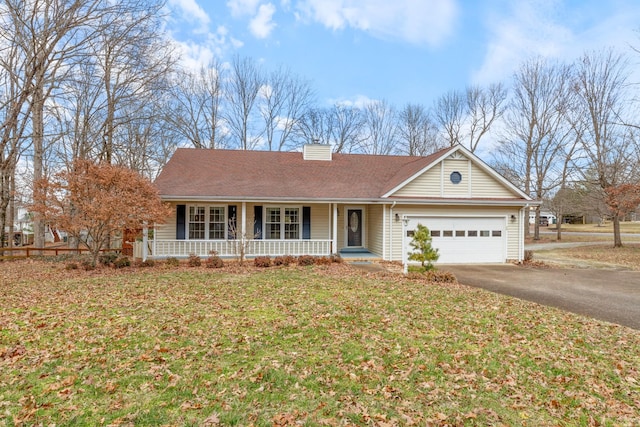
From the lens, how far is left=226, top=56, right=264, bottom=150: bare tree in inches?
1094

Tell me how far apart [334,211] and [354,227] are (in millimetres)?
2359

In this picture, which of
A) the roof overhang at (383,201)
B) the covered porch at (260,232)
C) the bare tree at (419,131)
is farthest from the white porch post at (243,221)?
the bare tree at (419,131)

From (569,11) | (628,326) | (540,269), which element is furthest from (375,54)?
(628,326)

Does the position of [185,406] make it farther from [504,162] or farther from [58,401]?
[504,162]

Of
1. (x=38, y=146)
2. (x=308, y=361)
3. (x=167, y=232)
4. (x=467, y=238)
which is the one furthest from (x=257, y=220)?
(x=38, y=146)

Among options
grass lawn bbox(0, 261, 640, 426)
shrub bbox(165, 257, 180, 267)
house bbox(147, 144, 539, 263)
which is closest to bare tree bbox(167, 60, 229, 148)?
house bbox(147, 144, 539, 263)

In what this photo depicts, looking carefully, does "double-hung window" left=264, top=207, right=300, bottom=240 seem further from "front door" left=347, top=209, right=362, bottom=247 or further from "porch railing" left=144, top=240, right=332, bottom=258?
"front door" left=347, top=209, right=362, bottom=247

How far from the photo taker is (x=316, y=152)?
57.2ft

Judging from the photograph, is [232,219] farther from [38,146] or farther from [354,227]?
[38,146]

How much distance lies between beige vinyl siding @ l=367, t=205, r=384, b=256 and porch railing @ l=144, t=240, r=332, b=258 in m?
2.05

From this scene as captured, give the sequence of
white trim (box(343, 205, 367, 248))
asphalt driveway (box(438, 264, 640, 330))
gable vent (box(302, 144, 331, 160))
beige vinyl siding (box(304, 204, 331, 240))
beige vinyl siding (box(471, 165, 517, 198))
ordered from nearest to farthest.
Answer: asphalt driveway (box(438, 264, 640, 330)), beige vinyl siding (box(471, 165, 517, 198)), beige vinyl siding (box(304, 204, 331, 240)), white trim (box(343, 205, 367, 248)), gable vent (box(302, 144, 331, 160))

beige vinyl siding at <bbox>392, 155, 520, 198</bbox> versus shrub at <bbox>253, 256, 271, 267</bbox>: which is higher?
beige vinyl siding at <bbox>392, 155, 520, 198</bbox>

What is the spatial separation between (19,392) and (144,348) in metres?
1.35

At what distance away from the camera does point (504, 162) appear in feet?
95.8
